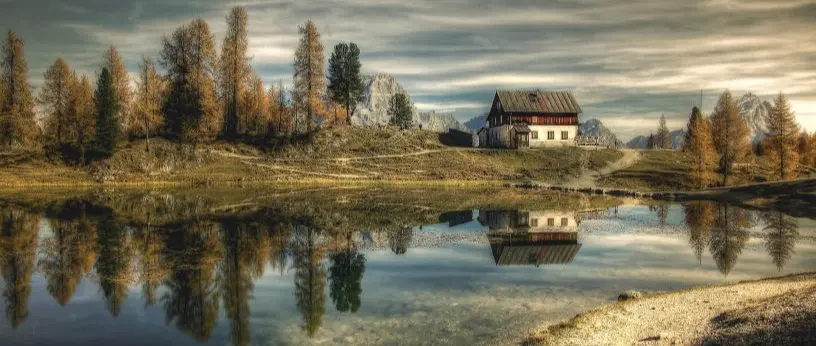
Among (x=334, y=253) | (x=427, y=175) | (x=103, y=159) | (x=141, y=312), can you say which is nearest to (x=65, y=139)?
(x=103, y=159)

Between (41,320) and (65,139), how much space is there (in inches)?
3096

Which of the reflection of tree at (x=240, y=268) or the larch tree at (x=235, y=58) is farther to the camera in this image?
the larch tree at (x=235, y=58)

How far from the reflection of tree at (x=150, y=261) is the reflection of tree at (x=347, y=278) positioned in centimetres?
691

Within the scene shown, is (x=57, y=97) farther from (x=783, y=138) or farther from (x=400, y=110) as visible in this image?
(x=783, y=138)

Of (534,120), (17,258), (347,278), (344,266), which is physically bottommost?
(347,278)

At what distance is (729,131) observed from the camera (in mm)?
78562

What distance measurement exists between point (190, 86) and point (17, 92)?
79.0ft

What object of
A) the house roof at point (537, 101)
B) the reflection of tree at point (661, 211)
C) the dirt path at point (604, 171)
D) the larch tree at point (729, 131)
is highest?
the house roof at point (537, 101)

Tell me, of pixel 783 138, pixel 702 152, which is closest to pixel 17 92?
pixel 702 152

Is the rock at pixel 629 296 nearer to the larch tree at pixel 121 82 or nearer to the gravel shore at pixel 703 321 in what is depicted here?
the gravel shore at pixel 703 321

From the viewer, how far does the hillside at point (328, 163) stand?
251 ft

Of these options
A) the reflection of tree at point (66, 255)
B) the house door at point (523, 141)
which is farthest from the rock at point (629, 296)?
the house door at point (523, 141)

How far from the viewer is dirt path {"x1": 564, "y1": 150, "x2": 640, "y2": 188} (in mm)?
81244

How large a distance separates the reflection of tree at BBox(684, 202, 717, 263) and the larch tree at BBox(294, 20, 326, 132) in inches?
2379
